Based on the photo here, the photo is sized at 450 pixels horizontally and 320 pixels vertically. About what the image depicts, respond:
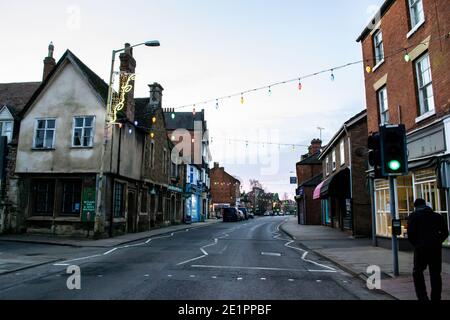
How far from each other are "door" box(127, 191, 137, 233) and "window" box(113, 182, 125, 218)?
1343 millimetres

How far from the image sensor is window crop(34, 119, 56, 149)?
2273 cm

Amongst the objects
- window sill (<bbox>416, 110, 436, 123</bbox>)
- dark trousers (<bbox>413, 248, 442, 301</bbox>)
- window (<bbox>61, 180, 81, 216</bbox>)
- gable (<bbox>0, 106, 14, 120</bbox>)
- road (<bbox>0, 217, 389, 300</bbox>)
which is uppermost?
gable (<bbox>0, 106, 14, 120</bbox>)

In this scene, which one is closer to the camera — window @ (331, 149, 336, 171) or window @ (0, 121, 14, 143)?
window @ (0, 121, 14, 143)

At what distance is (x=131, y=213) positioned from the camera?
26172 mm

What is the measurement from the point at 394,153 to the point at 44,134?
1988 cm

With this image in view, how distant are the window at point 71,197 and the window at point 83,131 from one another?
2.21 meters

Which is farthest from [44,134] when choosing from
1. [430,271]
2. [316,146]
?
[316,146]

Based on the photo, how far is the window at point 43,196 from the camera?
22.4m

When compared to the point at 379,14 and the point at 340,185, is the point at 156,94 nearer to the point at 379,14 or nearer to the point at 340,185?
the point at 340,185

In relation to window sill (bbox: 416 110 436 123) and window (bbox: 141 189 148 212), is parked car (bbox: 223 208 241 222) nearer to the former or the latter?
window (bbox: 141 189 148 212)

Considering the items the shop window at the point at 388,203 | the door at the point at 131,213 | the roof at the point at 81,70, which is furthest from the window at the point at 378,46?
the door at the point at 131,213

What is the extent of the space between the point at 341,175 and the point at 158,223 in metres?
15.8

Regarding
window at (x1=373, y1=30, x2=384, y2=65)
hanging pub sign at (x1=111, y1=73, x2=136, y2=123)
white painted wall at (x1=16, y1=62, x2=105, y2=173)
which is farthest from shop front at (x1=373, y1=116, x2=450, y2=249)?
white painted wall at (x1=16, y1=62, x2=105, y2=173)

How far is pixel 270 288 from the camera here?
8109 millimetres
